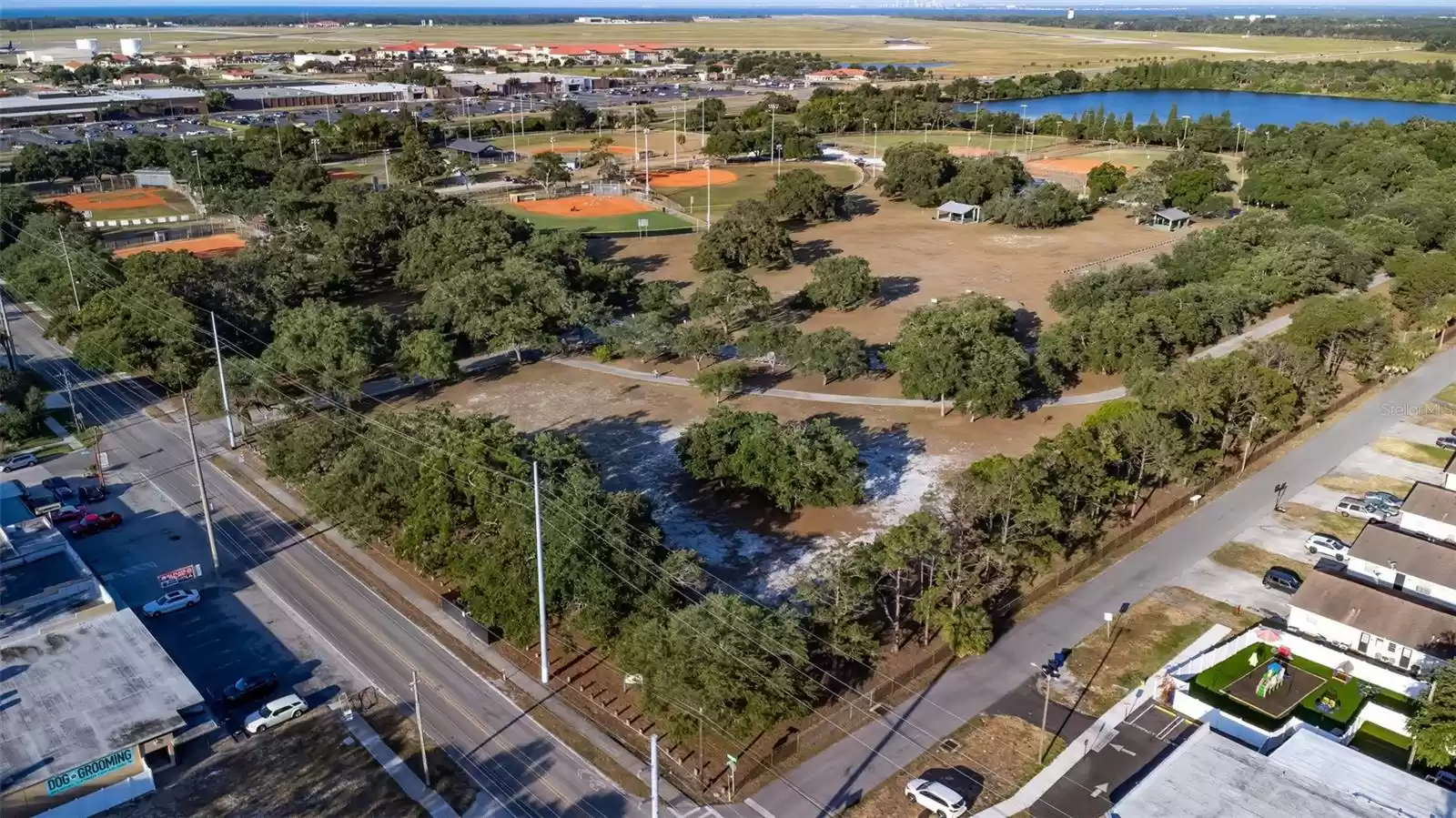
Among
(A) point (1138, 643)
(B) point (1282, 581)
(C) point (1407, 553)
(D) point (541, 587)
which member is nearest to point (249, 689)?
(D) point (541, 587)

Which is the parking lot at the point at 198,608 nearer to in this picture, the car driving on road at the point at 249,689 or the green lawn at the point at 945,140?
the car driving on road at the point at 249,689

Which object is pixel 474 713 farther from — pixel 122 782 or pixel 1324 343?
pixel 1324 343

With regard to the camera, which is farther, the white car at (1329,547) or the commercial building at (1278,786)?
the white car at (1329,547)

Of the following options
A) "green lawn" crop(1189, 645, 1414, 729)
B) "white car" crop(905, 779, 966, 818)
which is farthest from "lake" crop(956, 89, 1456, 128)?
"white car" crop(905, 779, 966, 818)

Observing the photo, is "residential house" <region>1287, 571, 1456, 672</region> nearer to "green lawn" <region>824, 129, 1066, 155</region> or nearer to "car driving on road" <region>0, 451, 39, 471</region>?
"car driving on road" <region>0, 451, 39, 471</region>

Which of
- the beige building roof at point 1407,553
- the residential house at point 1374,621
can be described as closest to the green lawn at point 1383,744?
the residential house at point 1374,621

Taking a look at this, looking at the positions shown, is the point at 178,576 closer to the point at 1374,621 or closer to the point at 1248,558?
the point at 1248,558
